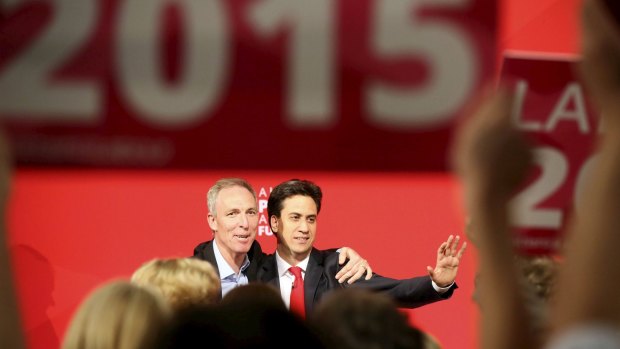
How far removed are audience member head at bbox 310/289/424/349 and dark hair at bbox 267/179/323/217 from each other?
2564 mm

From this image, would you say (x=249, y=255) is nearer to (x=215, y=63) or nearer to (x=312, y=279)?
(x=312, y=279)

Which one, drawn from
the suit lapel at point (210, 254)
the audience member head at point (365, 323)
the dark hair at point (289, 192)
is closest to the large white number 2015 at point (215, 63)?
the dark hair at point (289, 192)

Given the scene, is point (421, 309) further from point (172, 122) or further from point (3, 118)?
point (3, 118)

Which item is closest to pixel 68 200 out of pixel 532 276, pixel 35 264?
pixel 35 264

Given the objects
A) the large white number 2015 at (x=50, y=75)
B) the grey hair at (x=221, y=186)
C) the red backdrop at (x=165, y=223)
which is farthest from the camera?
the red backdrop at (x=165, y=223)

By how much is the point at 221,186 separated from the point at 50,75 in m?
0.80

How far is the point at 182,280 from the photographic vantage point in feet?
6.64

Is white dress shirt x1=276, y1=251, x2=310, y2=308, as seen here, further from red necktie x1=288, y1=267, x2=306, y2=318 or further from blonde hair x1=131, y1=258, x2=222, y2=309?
blonde hair x1=131, y1=258, x2=222, y2=309

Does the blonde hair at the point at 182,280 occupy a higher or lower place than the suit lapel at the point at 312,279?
higher

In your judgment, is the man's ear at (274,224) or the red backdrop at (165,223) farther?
the red backdrop at (165,223)

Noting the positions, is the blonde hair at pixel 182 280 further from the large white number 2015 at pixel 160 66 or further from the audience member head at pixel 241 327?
the large white number 2015 at pixel 160 66

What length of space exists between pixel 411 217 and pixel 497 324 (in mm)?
3250

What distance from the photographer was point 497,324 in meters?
0.61

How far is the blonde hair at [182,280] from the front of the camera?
2.00 m
